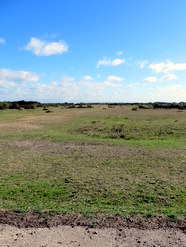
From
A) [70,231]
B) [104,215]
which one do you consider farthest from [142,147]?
[70,231]

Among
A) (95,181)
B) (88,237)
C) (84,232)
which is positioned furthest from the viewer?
(95,181)

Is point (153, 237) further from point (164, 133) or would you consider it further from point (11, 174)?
point (164, 133)

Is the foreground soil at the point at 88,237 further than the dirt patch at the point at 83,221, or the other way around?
the dirt patch at the point at 83,221

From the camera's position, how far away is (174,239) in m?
4.64

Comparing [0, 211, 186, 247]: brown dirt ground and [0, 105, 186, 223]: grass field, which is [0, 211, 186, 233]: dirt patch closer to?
[0, 211, 186, 247]: brown dirt ground

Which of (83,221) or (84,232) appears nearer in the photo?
→ (84,232)

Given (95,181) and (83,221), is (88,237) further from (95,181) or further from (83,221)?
(95,181)

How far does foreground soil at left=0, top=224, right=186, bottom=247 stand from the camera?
4.45m

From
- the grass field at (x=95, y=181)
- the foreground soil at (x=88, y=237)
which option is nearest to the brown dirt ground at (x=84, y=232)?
the foreground soil at (x=88, y=237)

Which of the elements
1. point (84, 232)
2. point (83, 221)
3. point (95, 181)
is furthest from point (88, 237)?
point (95, 181)

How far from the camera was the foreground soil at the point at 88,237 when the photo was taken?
4.45 metres

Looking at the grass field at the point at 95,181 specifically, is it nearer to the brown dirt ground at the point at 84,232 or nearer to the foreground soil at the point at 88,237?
the brown dirt ground at the point at 84,232

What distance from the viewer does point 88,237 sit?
4684 millimetres

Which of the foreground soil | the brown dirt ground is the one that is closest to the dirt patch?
the brown dirt ground
